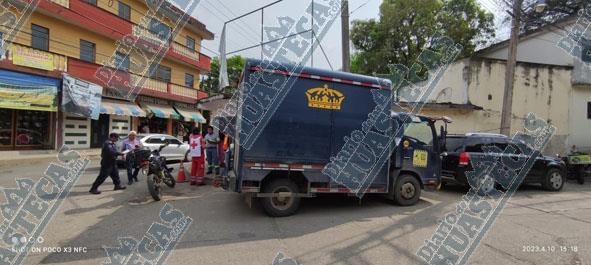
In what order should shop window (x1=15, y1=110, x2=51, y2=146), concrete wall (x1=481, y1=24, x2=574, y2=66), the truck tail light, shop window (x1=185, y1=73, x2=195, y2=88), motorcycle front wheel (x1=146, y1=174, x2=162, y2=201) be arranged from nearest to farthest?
motorcycle front wheel (x1=146, y1=174, x2=162, y2=201), the truck tail light, shop window (x1=15, y1=110, x2=51, y2=146), concrete wall (x1=481, y1=24, x2=574, y2=66), shop window (x1=185, y1=73, x2=195, y2=88)

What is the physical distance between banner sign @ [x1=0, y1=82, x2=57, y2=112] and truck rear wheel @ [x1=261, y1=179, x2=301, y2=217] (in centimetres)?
1325

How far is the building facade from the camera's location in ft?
53.2

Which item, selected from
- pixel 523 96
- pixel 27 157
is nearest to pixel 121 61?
pixel 27 157

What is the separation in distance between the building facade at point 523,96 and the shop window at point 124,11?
1789 cm

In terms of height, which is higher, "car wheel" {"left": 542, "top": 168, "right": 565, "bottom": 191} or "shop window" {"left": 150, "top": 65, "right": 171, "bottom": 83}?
"shop window" {"left": 150, "top": 65, "right": 171, "bottom": 83}

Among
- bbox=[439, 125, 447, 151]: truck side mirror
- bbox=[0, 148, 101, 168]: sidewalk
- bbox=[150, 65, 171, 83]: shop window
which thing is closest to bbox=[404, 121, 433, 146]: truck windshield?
bbox=[439, 125, 447, 151]: truck side mirror

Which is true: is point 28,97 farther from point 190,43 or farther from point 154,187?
point 190,43

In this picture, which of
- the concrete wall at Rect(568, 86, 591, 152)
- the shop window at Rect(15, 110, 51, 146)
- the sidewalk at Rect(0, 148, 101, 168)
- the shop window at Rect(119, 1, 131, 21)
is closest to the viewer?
the sidewalk at Rect(0, 148, 101, 168)

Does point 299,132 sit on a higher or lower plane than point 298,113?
lower

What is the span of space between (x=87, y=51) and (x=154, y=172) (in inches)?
585

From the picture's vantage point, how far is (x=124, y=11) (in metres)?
21.5

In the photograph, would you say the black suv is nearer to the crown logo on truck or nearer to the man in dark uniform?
the crown logo on truck

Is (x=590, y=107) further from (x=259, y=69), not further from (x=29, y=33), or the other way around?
(x=29, y=33)

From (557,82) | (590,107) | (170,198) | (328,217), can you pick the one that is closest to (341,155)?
(328,217)
